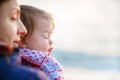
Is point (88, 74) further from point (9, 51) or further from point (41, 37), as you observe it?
point (9, 51)

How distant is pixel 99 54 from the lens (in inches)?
86.2

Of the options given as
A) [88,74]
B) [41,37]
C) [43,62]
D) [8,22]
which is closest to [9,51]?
[8,22]

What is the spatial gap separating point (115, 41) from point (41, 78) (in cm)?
165

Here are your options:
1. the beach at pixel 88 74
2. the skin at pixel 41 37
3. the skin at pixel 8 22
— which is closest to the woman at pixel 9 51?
the skin at pixel 8 22

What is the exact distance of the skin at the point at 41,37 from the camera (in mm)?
1219

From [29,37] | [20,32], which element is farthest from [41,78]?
[29,37]

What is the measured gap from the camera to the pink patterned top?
104 cm

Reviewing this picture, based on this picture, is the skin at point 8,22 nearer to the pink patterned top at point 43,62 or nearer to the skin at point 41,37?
the pink patterned top at point 43,62

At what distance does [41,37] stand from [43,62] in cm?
19

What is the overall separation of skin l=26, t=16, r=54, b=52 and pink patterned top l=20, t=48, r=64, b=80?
0.40 feet

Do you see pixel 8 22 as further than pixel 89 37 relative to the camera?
No

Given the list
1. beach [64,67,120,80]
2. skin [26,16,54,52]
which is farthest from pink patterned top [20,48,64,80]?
beach [64,67,120,80]

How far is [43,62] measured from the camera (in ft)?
3.51

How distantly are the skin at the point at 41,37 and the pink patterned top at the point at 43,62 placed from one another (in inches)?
4.8
